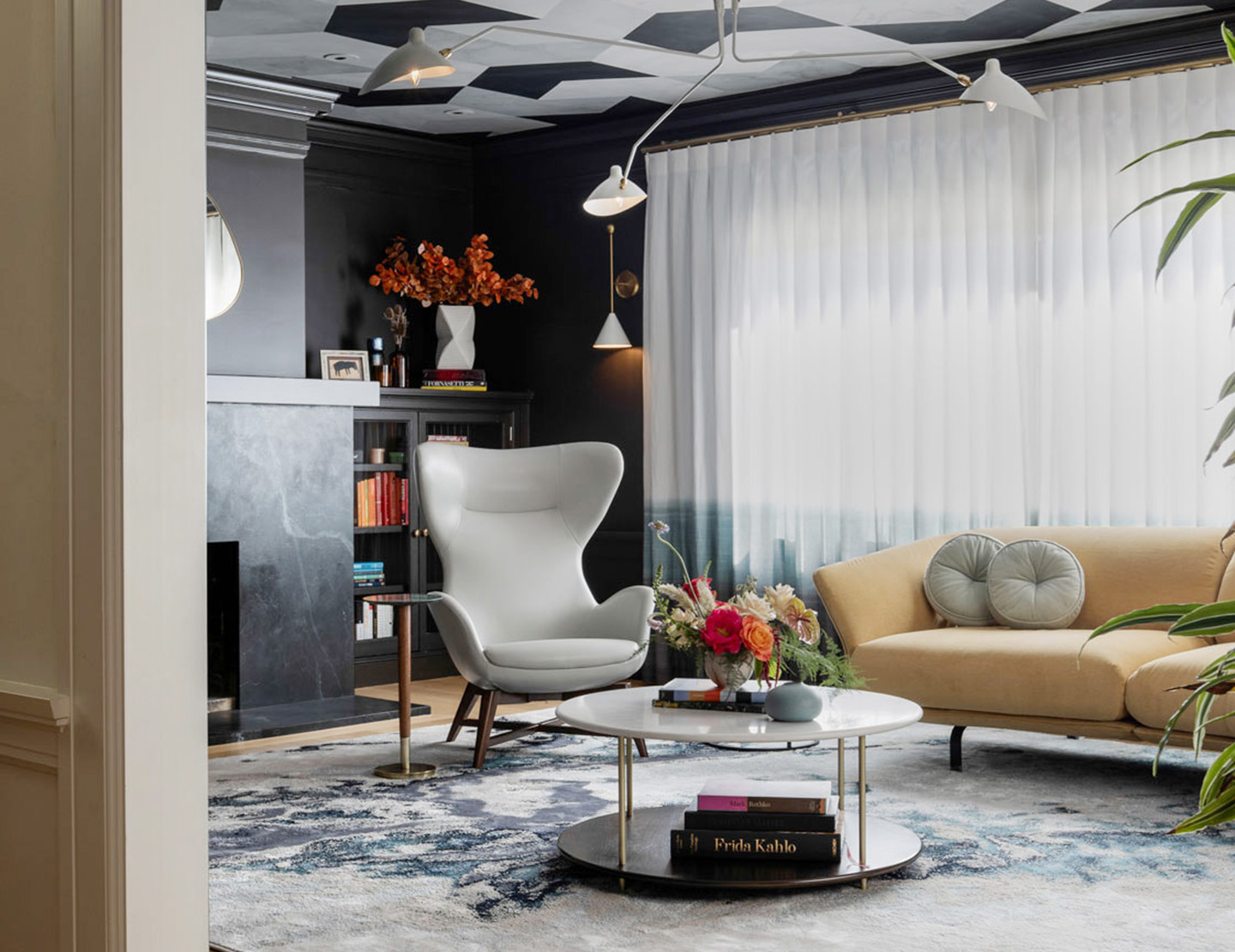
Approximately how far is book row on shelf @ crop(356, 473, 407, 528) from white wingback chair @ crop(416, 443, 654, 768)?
145 cm

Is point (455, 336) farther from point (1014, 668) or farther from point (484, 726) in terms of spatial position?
point (1014, 668)

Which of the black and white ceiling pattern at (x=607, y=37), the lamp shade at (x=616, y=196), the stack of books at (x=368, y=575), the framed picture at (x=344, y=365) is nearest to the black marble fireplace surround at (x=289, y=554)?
the stack of books at (x=368, y=575)

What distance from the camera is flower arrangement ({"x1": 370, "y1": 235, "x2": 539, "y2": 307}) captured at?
6.98 metres

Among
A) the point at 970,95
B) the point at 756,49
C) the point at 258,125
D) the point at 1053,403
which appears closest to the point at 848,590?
the point at 1053,403

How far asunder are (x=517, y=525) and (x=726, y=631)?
1959mm

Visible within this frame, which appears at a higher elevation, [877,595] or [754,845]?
[877,595]

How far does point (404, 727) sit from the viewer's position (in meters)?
4.65

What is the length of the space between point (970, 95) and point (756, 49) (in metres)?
1.93

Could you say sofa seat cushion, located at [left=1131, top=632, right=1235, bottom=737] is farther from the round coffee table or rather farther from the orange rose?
the orange rose

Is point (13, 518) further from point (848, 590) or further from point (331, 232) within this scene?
point (331, 232)

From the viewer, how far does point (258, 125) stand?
19.4 ft

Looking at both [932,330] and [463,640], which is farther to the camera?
[932,330]

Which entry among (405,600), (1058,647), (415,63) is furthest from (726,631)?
(415,63)

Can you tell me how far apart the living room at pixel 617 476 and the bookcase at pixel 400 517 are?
0.03 m
